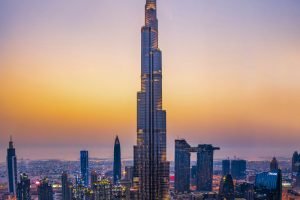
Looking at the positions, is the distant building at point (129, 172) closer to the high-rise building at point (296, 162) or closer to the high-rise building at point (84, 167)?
the high-rise building at point (84, 167)

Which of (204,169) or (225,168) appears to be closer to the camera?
(225,168)

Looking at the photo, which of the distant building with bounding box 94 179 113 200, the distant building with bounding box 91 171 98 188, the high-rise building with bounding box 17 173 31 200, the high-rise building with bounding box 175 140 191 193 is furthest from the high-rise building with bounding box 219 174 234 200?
the high-rise building with bounding box 17 173 31 200

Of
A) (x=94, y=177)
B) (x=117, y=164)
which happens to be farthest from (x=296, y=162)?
(x=94, y=177)

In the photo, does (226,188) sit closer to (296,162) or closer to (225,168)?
(225,168)

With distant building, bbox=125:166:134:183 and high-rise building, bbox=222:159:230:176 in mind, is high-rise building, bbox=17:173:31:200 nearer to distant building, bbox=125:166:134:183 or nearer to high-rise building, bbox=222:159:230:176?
distant building, bbox=125:166:134:183

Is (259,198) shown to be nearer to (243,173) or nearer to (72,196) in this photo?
(243,173)

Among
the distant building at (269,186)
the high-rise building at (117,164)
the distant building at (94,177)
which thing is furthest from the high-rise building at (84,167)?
the distant building at (269,186)

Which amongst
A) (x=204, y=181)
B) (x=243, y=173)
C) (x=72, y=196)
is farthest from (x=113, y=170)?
(x=243, y=173)
